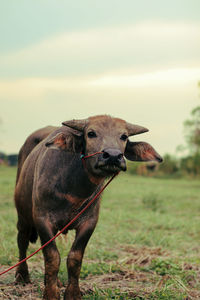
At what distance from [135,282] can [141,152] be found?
1665 mm

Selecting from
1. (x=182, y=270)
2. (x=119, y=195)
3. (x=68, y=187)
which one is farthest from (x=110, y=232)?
(x=119, y=195)

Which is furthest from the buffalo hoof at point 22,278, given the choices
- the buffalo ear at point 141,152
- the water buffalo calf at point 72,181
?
the buffalo ear at point 141,152

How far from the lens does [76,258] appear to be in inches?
142

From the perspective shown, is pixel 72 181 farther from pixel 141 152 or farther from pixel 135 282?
pixel 135 282

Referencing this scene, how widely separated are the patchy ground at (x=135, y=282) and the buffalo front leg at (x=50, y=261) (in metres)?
0.43

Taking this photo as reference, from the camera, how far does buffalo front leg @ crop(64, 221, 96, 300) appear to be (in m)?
3.60

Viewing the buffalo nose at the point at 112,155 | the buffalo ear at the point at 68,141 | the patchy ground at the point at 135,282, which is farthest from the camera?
the patchy ground at the point at 135,282

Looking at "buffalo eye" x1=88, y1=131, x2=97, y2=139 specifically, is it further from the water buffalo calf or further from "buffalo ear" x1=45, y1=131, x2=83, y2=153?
"buffalo ear" x1=45, y1=131, x2=83, y2=153

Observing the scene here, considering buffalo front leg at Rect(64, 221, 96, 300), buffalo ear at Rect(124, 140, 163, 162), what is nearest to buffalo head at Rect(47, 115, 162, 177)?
buffalo ear at Rect(124, 140, 163, 162)

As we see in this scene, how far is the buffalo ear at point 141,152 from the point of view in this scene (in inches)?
144

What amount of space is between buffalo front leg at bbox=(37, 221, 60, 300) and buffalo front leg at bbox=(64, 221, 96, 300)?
4.3 inches

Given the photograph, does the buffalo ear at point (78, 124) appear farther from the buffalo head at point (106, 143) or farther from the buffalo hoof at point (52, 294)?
the buffalo hoof at point (52, 294)

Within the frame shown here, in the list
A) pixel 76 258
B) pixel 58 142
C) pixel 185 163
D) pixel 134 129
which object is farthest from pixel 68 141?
pixel 185 163

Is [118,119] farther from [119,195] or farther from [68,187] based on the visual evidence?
[119,195]
